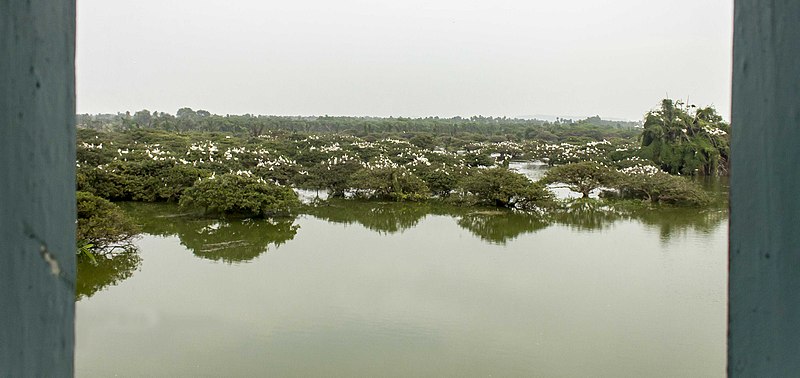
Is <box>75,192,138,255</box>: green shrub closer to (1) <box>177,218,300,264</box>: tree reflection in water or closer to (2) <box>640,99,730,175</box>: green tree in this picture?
(1) <box>177,218,300,264</box>: tree reflection in water

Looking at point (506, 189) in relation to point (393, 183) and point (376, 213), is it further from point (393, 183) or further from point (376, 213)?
point (376, 213)

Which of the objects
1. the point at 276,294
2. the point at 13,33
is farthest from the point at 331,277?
the point at 13,33

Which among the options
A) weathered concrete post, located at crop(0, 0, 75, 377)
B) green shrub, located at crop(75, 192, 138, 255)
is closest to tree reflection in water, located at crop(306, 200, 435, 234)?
green shrub, located at crop(75, 192, 138, 255)

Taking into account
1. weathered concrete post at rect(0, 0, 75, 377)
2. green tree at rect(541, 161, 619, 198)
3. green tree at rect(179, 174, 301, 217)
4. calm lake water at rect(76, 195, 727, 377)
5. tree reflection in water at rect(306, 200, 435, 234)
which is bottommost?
calm lake water at rect(76, 195, 727, 377)

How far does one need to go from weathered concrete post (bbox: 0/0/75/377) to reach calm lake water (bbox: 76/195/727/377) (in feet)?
17.6

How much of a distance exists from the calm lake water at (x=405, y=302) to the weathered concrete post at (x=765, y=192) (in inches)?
212

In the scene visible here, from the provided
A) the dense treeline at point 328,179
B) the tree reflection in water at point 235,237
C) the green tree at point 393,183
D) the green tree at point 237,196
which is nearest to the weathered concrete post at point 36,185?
the tree reflection in water at point 235,237

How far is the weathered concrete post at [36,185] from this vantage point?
331mm

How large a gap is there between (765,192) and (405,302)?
7.54 m

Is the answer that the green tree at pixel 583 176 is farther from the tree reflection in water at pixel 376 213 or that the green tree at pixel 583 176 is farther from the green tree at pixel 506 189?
the tree reflection in water at pixel 376 213

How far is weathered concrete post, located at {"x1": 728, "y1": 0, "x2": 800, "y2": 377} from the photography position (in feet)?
1.08

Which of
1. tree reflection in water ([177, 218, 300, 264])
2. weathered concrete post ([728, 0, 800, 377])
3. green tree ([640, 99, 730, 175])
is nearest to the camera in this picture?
weathered concrete post ([728, 0, 800, 377])

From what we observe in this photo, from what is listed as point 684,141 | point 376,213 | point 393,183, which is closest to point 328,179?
point 393,183

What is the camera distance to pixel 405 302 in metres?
Result: 7.73
